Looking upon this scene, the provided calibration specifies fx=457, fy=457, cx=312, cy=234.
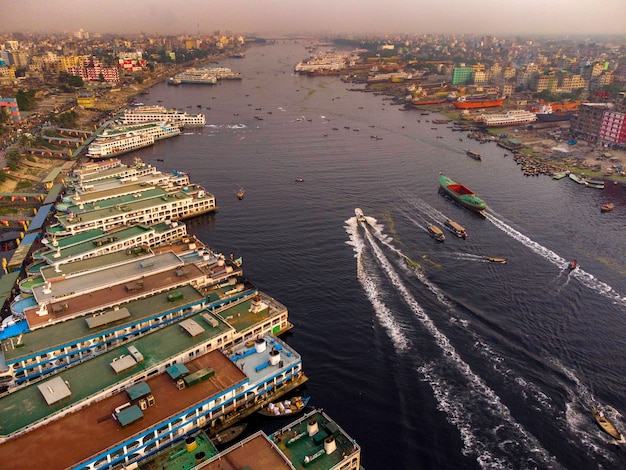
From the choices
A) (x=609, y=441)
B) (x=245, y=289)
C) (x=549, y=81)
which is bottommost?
(x=609, y=441)

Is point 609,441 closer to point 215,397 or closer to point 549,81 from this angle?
point 215,397

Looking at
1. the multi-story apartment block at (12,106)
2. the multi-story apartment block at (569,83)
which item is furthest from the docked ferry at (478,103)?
the multi-story apartment block at (12,106)

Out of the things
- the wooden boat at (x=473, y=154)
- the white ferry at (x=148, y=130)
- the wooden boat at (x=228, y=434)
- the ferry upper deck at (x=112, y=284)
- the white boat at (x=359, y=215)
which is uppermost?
the white ferry at (x=148, y=130)

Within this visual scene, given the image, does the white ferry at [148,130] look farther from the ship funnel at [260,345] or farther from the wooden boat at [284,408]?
the wooden boat at [284,408]

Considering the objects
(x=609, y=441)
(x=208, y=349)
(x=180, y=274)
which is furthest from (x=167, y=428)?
(x=609, y=441)

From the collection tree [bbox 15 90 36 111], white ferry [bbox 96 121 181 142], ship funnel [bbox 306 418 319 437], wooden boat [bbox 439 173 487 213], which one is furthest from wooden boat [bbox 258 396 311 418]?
tree [bbox 15 90 36 111]

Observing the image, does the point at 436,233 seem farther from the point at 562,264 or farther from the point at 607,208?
the point at 607,208

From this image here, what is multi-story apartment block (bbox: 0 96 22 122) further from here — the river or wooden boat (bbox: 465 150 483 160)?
wooden boat (bbox: 465 150 483 160)
